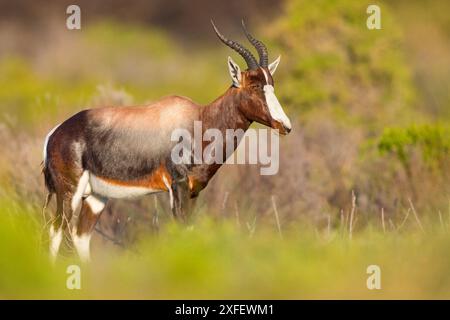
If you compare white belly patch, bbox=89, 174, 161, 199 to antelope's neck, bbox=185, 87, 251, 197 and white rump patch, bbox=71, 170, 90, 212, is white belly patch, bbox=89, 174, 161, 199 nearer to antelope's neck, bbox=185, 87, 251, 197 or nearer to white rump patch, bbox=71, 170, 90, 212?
white rump patch, bbox=71, 170, 90, 212

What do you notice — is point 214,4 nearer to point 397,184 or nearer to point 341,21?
point 341,21

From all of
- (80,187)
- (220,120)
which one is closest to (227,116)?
(220,120)

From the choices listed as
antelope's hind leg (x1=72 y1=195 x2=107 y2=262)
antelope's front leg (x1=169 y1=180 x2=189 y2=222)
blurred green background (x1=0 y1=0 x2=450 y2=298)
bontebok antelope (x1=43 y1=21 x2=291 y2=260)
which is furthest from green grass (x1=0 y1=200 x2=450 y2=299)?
antelope's hind leg (x1=72 y1=195 x2=107 y2=262)

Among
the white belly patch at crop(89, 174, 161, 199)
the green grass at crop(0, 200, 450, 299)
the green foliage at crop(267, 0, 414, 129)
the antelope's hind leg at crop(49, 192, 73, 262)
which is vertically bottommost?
the green grass at crop(0, 200, 450, 299)

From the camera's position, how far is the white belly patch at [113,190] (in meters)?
8.47

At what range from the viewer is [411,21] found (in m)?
27.5

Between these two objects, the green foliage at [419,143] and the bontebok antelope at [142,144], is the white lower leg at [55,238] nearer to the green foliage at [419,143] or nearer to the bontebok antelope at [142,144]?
the bontebok antelope at [142,144]

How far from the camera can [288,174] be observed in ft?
41.6

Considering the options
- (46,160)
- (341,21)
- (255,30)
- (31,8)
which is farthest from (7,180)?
(31,8)

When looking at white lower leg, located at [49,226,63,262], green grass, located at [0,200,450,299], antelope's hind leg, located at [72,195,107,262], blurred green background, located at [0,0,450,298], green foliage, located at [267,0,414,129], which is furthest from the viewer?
green foliage, located at [267,0,414,129]

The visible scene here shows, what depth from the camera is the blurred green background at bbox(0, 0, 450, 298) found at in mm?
6473

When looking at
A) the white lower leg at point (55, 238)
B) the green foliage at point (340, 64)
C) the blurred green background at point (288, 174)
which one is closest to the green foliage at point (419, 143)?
the blurred green background at point (288, 174)

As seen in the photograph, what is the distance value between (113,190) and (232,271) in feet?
7.46

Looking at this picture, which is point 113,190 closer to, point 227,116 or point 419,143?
point 227,116
